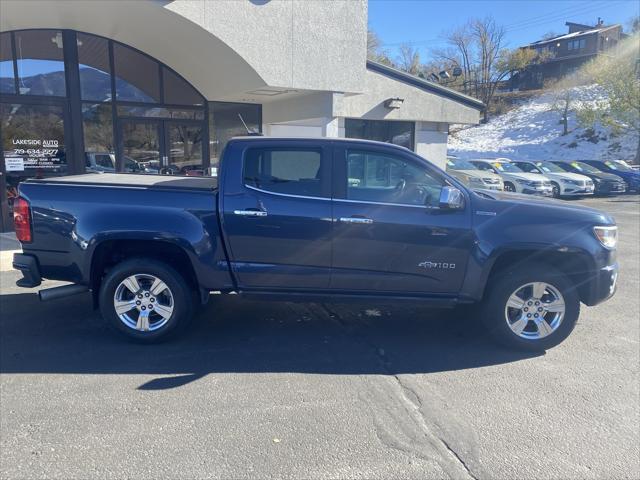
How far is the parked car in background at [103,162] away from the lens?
10766mm

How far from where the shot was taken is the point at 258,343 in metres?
4.80

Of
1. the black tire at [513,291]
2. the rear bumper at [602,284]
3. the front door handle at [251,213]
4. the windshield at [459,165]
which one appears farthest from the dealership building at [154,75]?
the windshield at [459,165]

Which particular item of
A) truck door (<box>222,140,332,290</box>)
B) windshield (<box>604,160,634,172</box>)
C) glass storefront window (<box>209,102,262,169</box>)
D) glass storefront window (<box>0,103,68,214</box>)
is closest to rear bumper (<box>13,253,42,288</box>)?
truck door (<box>222,140,332,290</box>)

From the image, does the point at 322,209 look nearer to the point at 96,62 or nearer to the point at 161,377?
the point at 161,377

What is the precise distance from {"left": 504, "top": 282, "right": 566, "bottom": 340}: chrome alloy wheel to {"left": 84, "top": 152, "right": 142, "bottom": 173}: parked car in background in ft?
30.3

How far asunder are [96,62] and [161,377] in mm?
8906

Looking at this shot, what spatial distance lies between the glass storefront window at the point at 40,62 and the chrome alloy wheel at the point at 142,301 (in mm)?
7480

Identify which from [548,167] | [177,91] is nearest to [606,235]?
[177,91]

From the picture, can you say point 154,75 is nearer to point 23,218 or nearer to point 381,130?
point 381,130

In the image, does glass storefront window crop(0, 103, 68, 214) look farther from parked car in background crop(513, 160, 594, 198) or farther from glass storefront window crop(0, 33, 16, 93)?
parked car in background crop(513, 160, 594, 198)

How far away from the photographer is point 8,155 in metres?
9.91

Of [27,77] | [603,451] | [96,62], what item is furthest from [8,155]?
[603,451]

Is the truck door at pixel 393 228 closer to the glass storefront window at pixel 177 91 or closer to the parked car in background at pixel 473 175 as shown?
the glass storefront window at pixel 177 91

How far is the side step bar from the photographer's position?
15.1 ft
